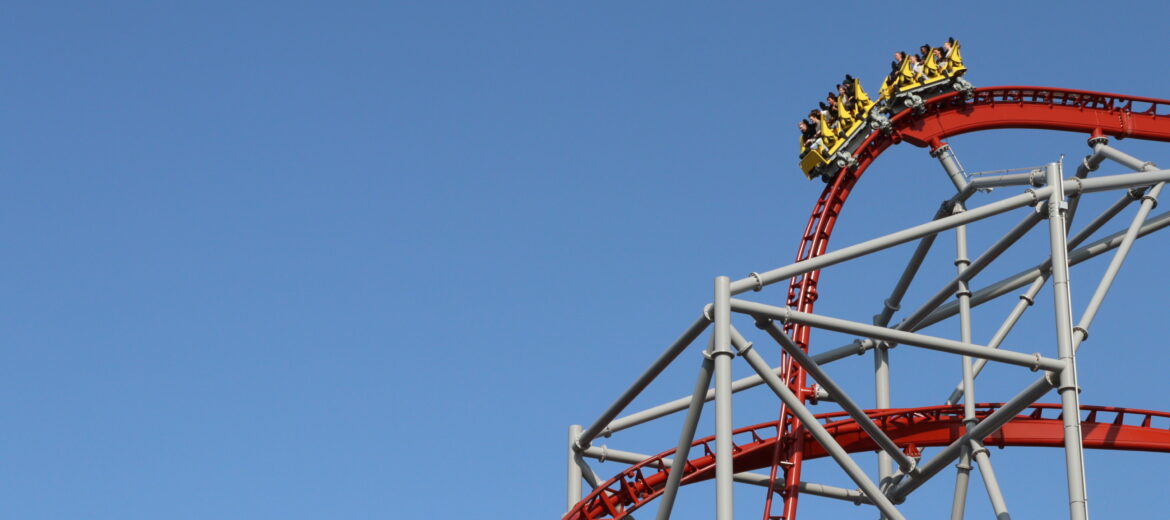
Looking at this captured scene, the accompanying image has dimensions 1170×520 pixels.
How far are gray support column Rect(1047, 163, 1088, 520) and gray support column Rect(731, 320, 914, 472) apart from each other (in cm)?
169

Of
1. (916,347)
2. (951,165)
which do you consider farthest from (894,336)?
(951,165)

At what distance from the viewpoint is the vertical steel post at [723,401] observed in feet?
42.8

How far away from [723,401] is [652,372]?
1582 mm

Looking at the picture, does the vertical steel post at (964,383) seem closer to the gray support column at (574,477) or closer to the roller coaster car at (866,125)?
the roller coaster car at (866,125)

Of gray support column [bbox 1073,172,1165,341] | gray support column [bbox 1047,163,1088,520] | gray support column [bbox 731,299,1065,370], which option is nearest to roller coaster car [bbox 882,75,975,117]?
gray support column [bbox 1073,172,1165,341]

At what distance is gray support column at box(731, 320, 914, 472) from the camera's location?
1404 centimetres

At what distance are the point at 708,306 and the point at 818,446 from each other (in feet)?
11.4

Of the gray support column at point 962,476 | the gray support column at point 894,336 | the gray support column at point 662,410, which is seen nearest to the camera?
the gray support column at point 894,336

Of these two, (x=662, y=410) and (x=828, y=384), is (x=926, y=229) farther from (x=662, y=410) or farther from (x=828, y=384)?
(x=662, y=410)

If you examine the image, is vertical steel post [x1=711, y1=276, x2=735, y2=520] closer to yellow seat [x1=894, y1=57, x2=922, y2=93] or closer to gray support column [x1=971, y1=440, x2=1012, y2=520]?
gray support column [x1=971, y1=440, x2=1012, y2=520]

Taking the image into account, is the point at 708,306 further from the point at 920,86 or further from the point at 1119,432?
the point at 920,86

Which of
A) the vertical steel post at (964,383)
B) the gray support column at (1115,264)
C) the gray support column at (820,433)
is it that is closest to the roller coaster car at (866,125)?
the vertical steel post at (964,383)

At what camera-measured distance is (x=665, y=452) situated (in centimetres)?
1681

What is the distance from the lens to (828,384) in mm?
14742
